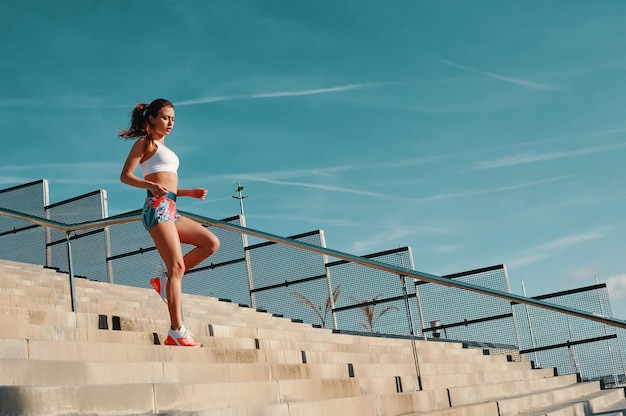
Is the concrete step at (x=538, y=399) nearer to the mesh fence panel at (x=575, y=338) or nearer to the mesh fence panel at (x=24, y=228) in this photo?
the mesh fence panel at (x=575, y=338)

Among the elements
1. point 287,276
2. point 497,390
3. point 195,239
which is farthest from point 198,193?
point 287,276

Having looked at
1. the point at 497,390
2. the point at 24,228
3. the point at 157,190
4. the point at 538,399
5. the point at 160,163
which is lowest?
the point at 538,399

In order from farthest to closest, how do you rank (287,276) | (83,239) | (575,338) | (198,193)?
(83,239) < (287,276) < (575,338) < (198,193)

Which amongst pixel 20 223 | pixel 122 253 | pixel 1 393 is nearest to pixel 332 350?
pixel 1 393

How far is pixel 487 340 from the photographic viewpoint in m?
12.9

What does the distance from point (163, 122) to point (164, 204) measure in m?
0.56

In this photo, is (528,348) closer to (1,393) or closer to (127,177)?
→ (127,177)

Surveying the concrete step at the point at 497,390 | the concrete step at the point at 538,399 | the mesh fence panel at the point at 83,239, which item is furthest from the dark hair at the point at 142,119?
the mesh fence panel at the point at 83,239

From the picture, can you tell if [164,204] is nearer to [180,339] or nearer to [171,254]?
[171,254]

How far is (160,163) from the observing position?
481 cm

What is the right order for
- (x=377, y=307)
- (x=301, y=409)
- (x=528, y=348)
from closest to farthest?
(x=301, y=409) < (x=528, y=348) < (x=377, y=307)

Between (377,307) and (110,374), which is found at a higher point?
(377,307)

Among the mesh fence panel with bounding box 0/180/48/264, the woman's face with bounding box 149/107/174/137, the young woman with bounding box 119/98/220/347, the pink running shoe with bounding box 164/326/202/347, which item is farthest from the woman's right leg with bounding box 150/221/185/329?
the mesh fence panel with bounding box 0/180/48/264

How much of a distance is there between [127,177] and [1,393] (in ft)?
7.91
